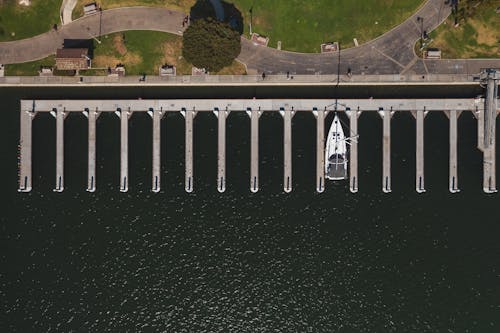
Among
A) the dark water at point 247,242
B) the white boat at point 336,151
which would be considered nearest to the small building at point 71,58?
the dark water at point 247,242

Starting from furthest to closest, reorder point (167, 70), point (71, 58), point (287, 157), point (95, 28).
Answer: point (95, 28) < point (287, 157) < point (167, 70) < point (71, 58)

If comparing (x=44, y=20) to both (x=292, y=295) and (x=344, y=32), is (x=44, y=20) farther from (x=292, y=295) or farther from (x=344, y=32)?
(x=292, y=295)

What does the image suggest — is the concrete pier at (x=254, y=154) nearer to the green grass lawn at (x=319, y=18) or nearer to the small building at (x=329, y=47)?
the green grass lawn at (x=319, y=18)

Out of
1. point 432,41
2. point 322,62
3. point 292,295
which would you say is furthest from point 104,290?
point 432,41

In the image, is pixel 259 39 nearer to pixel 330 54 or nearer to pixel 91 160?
pixel 330 54

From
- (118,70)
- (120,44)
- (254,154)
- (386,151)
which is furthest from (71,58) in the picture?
(386,151)

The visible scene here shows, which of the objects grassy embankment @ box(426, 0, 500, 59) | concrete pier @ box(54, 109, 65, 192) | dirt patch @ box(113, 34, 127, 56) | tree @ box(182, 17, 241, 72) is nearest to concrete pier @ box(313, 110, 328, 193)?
tree @ box(182, 17, 241, 72)
